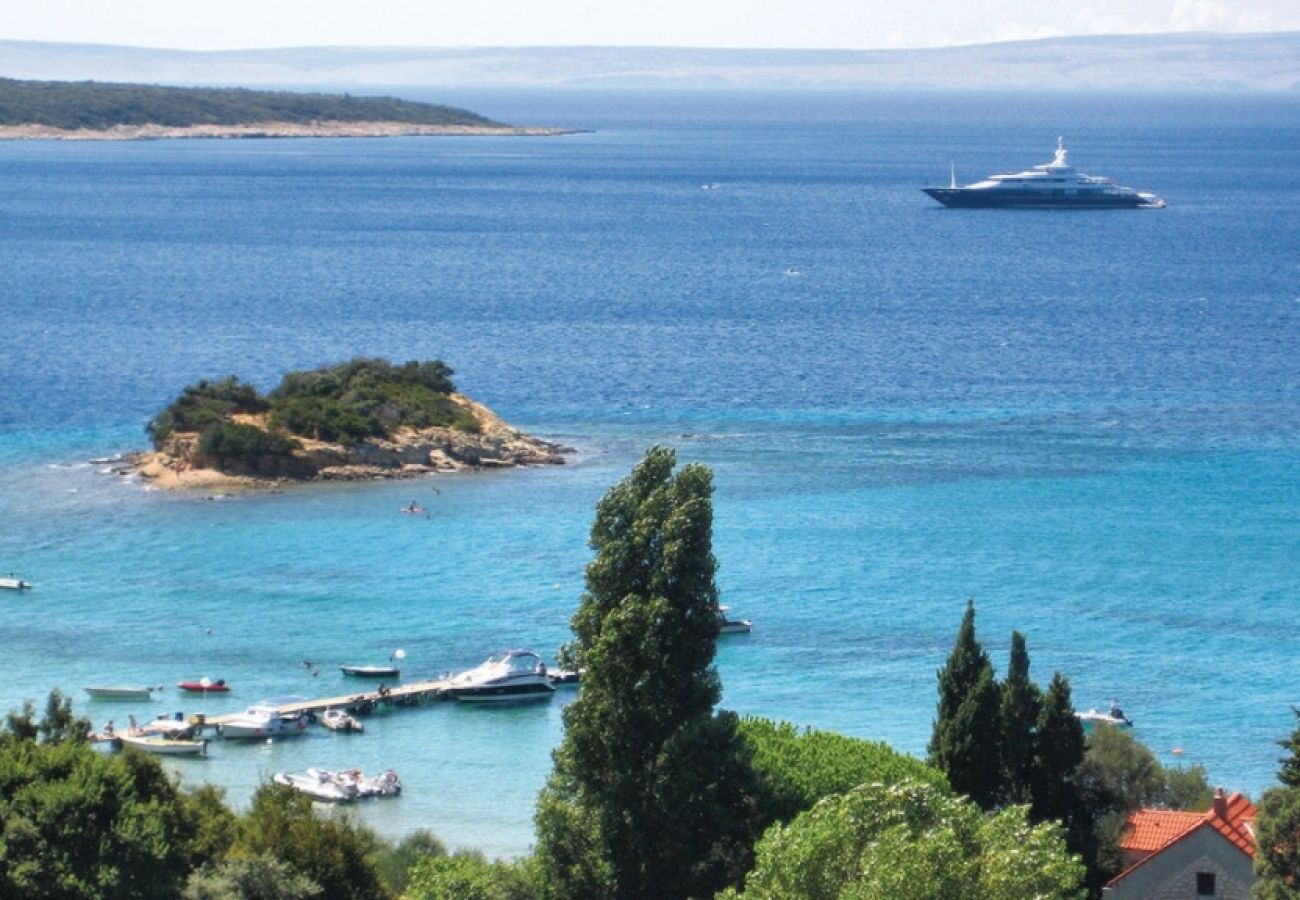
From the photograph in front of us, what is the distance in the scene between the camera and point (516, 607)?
4053 cm

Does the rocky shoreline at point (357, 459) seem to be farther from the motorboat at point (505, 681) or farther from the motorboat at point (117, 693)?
the motorboat at point (505, 681)

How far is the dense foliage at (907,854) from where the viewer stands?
632 inches

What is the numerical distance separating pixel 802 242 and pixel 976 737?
3667 inches

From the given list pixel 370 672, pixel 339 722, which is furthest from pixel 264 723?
pixel 370 672

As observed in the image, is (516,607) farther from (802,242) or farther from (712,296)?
(802,242)

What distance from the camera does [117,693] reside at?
114 ft

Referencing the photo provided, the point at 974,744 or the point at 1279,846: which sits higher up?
the point at 1279,846

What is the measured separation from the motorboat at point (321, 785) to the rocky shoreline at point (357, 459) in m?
20.2

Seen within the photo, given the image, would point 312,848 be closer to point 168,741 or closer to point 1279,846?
point 1279,846

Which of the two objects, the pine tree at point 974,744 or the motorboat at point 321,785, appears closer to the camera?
the pine tree at point 974,744

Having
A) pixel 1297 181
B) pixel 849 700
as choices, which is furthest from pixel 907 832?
pixel 1297 181

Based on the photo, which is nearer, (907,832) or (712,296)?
(907,832)

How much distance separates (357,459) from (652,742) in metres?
31.2

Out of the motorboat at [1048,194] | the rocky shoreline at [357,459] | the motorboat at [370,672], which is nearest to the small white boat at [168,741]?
the motorboat at [370,672]
